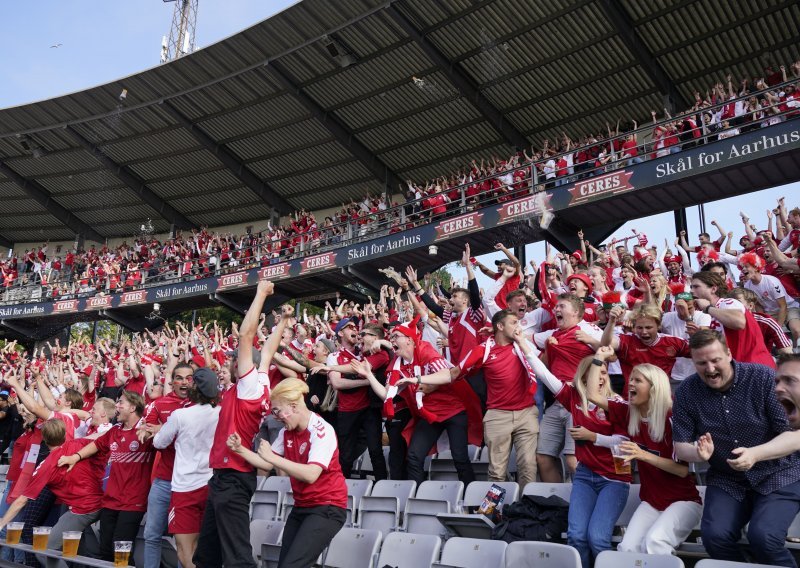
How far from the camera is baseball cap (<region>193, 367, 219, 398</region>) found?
203 inches

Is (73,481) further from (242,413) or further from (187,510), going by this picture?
(242,413)

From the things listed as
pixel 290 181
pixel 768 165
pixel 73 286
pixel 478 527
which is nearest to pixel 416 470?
pixel 478 527

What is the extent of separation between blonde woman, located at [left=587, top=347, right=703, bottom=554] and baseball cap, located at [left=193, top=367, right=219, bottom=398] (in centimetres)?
306

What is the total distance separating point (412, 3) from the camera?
1761 centimetres

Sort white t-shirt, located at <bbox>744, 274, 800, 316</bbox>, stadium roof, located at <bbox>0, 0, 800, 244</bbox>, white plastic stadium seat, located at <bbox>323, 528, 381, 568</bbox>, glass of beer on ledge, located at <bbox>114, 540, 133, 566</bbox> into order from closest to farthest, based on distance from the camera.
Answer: white plastic stadium seat, located at <bbox>323, 528, 381, 568</bbox>
glass of beer on ledge, located at <bbox>114, 540, 133, 566</bbox>
white t-shirt, located at <bbox>744, 274, 800, 316</bbox>
stadium roof, located at <bbox>0, 0, 800, 244</bbox>

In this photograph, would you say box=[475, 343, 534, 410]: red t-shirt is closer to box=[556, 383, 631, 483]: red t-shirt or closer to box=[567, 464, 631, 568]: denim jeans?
box=[556, 383, 631, 483]: red t-shirt

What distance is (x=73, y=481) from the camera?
6.29 meters

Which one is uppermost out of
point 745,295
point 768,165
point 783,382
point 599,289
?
point 768,165

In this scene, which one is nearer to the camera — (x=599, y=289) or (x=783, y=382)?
(x=783, y=382)

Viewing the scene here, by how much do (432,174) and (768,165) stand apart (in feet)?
38.8

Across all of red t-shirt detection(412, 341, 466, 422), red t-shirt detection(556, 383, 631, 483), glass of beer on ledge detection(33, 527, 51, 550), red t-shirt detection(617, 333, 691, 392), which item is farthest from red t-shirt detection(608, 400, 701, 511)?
glass of beer on ledge detection(33, 527, 51, 550)

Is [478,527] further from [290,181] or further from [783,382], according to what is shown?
[290,181]

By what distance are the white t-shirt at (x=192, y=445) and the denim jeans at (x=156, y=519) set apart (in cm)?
41

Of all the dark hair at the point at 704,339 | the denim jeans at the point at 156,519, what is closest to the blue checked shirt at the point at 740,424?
the dark hair at the point at 704,339
